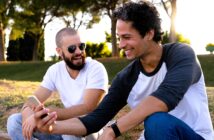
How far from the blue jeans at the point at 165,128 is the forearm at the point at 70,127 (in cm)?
62

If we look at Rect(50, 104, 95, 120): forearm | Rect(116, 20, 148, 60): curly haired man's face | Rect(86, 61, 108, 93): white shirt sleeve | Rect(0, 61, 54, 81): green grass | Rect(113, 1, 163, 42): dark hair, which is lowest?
Rect(0, 61, 54, 81): green grass

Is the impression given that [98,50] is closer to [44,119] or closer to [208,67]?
[208,67]

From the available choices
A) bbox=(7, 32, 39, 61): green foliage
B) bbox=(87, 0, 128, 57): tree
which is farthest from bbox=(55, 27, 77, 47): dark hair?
bbox=(7, 32, 39, 61): green foliage

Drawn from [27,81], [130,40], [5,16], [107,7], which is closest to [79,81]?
[130,40]

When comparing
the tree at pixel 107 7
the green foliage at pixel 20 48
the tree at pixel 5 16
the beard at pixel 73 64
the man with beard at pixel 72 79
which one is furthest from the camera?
the green foliage at pixel 20 48

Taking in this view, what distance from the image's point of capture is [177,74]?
Answer: 3293 mm

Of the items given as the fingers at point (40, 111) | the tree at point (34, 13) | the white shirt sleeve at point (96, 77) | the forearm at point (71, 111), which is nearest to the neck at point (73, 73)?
the white shirt sleeve at point (96, 77)

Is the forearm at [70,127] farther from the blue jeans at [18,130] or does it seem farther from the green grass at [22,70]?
the green grass at [22,70]

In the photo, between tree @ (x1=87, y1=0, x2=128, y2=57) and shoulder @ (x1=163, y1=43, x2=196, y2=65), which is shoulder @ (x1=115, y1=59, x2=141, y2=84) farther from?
tree @ (x1=87, y1=0, x2=128, y2=57)

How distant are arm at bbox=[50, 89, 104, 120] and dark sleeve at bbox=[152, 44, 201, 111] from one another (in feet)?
4.05

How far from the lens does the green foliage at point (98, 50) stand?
43.8m

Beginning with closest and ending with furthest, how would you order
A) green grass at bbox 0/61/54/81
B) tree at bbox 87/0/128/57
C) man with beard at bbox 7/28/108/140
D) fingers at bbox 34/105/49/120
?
fingers at bbox 34/105/49/120, man with beard at bbox 7/28/108/140, green grass at bbox 0/61/54/81, tree at bbox 87/0/128/57

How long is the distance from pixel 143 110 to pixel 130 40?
1.63 ft

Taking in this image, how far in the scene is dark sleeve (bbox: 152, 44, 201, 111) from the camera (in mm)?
3215
